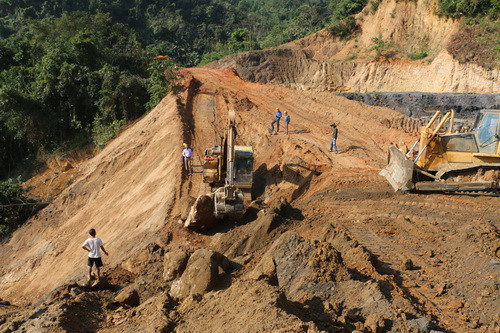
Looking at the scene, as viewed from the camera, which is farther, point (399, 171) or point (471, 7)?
point (471, 7)

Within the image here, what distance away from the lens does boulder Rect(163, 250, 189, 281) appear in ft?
36.3

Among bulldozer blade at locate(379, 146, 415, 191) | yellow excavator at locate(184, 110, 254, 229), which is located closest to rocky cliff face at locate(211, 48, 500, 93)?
bulldozer blade at locate(379, 146, 415, 191)

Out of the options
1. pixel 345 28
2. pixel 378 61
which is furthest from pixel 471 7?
pixel 345 28

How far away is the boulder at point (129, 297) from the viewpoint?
10.2 metres

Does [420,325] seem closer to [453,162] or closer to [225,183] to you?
[225,183]

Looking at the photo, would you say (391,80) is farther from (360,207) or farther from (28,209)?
(28,209)

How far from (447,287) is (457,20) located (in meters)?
24.6

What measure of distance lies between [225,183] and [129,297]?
4917 millimetres

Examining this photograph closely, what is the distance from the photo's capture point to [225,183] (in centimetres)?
1430

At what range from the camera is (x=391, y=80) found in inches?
1198

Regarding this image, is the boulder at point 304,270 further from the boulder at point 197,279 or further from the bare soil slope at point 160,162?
the bare soil slope at point 160,162

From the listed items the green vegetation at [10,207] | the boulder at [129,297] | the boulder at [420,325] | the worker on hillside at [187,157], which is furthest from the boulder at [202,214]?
the green vegetation at [10,207]

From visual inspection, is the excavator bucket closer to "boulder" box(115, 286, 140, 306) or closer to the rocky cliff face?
"boulder" box(115, 286, 140, 306)

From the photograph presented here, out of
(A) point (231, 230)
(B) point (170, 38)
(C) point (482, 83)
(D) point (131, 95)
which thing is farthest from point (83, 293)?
(B) point (170, 38)
